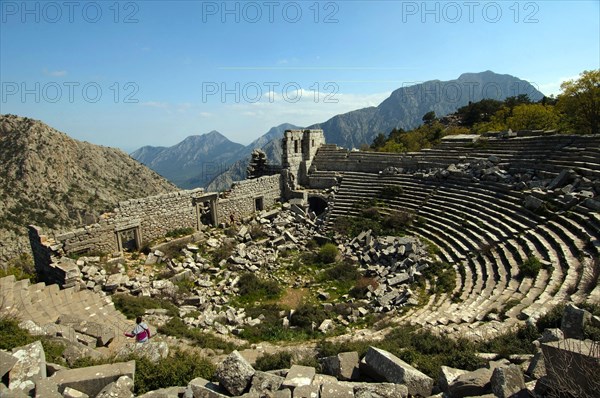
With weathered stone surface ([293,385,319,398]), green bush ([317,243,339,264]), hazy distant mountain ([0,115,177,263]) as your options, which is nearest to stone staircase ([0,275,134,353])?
weathered stone surface ([293,385,319,398])

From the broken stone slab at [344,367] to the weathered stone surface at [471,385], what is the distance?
54.4 inches

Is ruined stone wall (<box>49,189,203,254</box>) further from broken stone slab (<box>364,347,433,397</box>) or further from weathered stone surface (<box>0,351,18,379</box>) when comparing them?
broken stone slab (<box>364,347,433,397</box>)

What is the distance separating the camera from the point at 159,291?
1234 cm

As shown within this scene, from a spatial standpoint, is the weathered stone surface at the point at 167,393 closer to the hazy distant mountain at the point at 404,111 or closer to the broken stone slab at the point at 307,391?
the broken stone slab at the point at 307,391

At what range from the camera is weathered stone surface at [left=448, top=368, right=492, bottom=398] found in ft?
14.9

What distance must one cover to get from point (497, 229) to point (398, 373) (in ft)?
34.5

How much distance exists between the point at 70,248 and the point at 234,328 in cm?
772

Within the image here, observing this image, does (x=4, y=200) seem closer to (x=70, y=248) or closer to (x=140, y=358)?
(x=70, y=248)

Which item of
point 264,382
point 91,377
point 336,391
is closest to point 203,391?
point 264,382

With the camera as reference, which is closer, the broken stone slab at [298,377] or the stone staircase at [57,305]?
the broken stone slab at [298,377]

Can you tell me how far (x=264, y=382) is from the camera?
16.5 ft

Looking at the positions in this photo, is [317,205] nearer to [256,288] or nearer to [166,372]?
[256,288]

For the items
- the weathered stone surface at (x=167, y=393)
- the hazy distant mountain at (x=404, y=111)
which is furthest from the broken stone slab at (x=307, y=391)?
the hazy distant mountain at (x=404, y=111)

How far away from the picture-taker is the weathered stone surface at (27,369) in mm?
4781
